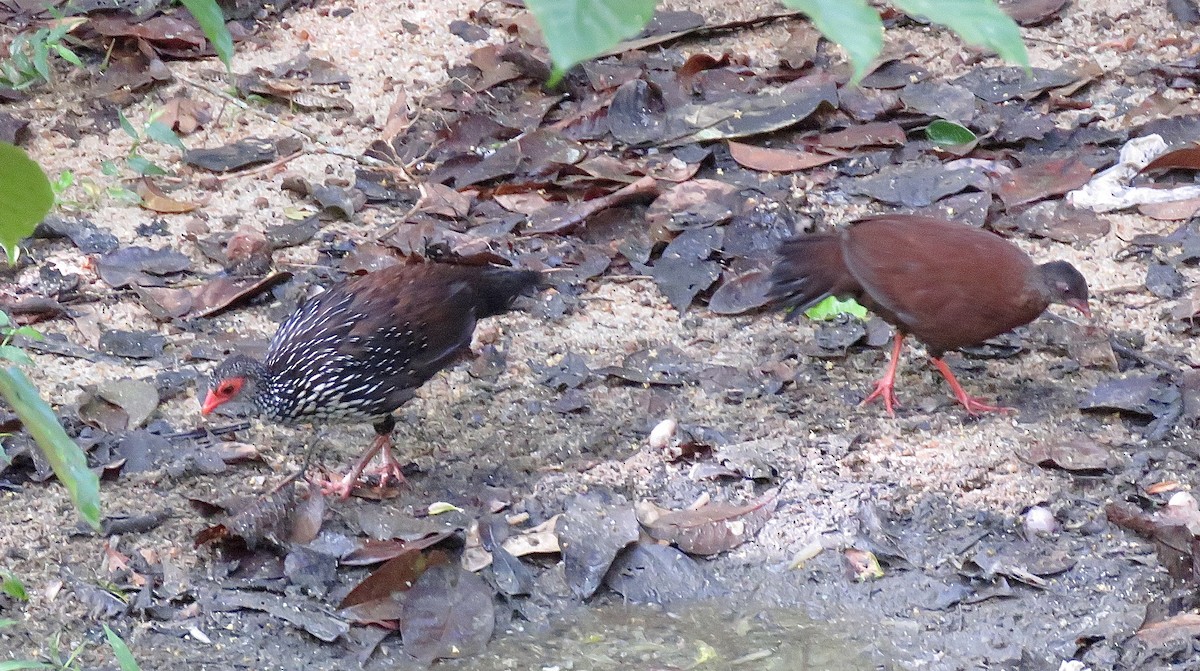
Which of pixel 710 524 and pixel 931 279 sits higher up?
pixel 931 279

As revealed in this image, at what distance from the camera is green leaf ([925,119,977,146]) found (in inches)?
239

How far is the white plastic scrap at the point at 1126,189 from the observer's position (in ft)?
18.4

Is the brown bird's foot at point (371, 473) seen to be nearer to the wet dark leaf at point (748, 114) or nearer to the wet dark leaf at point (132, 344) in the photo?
the wet dark leaf at point (132, 344)

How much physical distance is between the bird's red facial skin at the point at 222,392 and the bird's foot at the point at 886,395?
89.1 inches

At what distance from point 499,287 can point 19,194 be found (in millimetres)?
3171

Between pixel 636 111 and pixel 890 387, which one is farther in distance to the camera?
pixel 636 111

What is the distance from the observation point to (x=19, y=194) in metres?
1.41

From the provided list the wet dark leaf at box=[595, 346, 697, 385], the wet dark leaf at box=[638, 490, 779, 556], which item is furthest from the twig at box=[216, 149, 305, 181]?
the wet dark leaf at box=[638, 490, 779, 556]

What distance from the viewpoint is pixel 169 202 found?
5859 mm

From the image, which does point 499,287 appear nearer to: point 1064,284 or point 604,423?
point 604,423

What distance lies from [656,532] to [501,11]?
420cm

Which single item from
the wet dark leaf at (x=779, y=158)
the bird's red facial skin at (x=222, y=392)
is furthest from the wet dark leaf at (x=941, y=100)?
the bird's red facial skin at (x=222, y=392)

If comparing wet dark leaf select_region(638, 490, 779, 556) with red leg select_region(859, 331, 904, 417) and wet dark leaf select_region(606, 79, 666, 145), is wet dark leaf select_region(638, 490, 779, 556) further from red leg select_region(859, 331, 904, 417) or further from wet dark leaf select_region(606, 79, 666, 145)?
wet dark leaf select_region(606, 79, 666, 145)

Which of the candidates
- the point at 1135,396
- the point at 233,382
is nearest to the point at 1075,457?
the point at 1135,396
